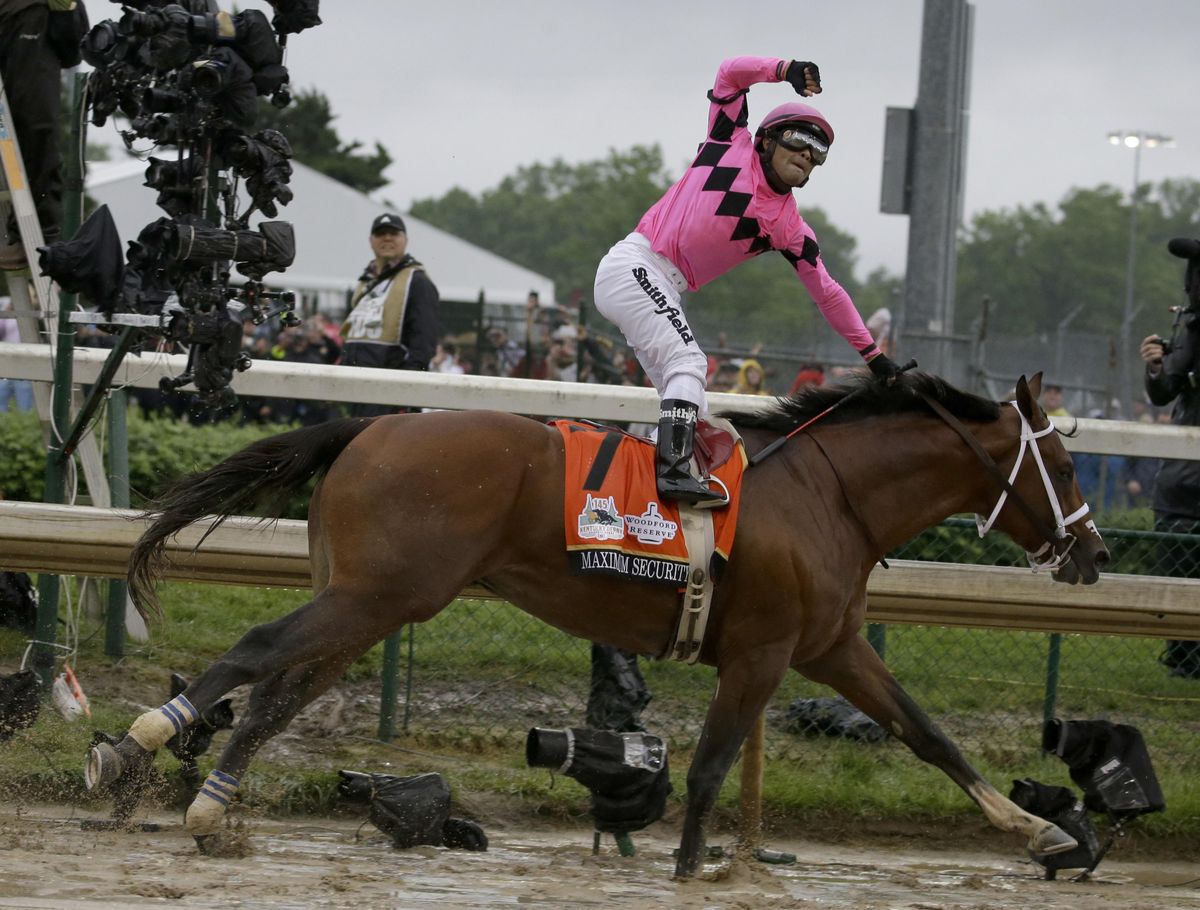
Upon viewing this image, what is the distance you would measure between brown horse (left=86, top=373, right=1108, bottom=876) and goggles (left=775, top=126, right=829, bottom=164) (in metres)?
0.96

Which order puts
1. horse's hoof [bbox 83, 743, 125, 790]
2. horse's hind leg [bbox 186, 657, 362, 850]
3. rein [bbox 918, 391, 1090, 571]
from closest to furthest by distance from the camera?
horse's hoof [bbox 83, 743, 125, 790] → horse's hind leg [bbox 186, 657, 362, 850] → rein [bbox 918, 391, 1090, 571]

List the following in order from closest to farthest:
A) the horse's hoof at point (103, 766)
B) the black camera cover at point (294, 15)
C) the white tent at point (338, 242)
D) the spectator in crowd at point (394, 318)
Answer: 1. the horse's hoof at point (103, 766)
2. the black camera cover at point (294, 15)
3. the spectator in crowd at point (394, 318)
4. the white tent at point (338, 242)

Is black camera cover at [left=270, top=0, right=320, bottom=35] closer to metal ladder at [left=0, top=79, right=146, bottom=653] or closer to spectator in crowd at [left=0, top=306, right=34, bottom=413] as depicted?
metal ladder at [left=0, top=79, right=146, bottom=653]

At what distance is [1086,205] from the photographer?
9875cm

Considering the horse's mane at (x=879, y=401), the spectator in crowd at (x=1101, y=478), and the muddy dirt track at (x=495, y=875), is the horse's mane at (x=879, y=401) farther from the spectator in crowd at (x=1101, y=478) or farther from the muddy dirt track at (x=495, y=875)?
the spectator in crowd at (x=1101, y=478)

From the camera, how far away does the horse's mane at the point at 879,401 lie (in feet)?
19.7

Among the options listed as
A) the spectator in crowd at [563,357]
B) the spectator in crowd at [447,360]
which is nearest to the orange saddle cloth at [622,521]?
the spectator in crowd at [563,357]

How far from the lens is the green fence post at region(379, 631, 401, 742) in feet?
23.0

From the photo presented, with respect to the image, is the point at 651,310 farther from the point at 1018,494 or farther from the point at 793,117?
the point at 1018,494

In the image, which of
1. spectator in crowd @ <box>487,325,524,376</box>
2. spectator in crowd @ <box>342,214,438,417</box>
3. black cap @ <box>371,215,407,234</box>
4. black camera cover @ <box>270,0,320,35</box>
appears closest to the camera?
black camera cover @ <box>270,0,320,35</box>

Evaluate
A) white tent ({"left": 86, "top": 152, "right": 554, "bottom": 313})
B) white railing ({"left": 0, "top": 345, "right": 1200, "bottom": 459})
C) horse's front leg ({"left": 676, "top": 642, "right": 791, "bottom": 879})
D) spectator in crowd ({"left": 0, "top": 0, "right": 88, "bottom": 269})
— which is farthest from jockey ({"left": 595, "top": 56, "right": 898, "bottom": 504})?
white tent ({"left": 86, "top": 152, "right": 554, "bottom": 313})

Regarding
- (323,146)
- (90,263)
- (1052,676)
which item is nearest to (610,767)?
(1052,676)

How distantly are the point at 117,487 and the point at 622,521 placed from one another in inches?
122

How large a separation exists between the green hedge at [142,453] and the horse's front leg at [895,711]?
3.31m
